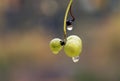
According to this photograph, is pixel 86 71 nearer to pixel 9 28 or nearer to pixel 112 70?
pixel 112 70

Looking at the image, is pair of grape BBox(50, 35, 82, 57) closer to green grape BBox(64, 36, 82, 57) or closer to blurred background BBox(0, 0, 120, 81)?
green grape BBox(64, 36, 82, 57)

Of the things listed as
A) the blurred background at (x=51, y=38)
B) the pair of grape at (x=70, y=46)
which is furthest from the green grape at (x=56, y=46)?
the blurred background at (x=51, y=38)

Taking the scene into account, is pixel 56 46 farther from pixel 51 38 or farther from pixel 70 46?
pixel 51 38

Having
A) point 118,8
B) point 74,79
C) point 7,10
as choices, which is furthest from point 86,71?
point 7,10

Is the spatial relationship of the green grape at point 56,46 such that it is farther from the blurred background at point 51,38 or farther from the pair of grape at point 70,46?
the blurred background at point 51,38

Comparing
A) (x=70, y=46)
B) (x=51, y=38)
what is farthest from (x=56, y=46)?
(x=51, y=38)

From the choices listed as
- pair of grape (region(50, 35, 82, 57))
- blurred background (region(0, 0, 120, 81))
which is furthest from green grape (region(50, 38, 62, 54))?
blurred background (region(0, 0, 120, 81))
